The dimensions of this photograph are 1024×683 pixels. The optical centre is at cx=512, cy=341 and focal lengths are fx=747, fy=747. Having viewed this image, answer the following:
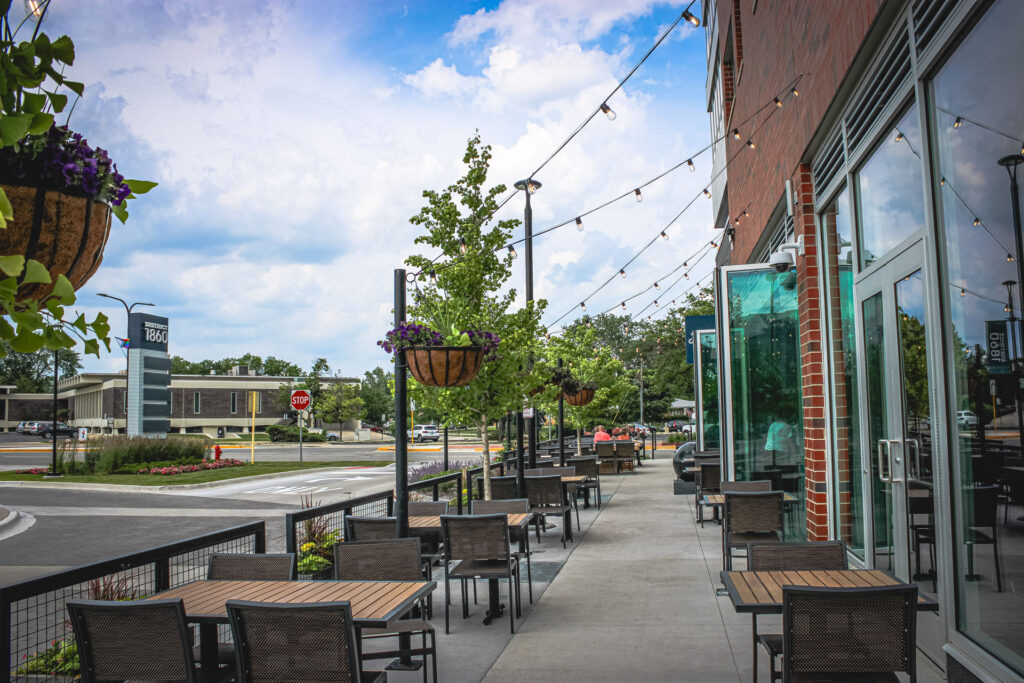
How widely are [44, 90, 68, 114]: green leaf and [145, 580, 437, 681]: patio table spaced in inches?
101

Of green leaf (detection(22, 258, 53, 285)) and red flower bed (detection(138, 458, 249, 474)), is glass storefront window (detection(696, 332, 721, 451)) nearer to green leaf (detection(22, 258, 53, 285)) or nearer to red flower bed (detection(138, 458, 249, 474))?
green leaf (detection(22, 258, 53, 285))

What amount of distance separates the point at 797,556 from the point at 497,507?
3437 millimetres

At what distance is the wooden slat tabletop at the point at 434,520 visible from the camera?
22.0 ft

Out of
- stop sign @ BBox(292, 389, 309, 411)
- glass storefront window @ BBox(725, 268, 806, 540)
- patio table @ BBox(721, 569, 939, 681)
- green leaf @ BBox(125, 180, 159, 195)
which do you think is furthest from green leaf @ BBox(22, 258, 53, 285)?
stop sign @ BBox(292, 389, 309, 411)

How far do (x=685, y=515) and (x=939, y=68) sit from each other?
880 cm

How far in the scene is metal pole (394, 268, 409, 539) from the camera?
218 inches

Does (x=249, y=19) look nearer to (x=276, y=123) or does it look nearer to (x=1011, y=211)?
(x=1011, y=211)

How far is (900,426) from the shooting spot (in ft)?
15.6

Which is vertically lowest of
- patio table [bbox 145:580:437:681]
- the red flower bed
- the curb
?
the curb

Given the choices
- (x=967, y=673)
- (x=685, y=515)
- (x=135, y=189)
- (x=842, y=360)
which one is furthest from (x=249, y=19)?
(x=685, y=515)

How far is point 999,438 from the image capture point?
3273 millimetres

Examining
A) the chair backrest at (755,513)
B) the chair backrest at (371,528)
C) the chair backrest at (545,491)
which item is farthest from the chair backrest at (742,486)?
the chair backrest at (371,528)

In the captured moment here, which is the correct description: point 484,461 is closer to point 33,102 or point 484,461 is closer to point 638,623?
point 638,623

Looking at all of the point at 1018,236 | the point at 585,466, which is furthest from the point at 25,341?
the point at 585,466
